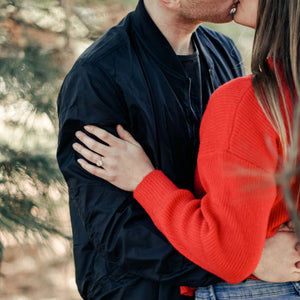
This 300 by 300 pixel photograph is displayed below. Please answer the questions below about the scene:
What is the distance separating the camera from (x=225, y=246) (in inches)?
36.5

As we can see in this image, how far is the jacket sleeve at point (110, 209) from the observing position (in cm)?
108

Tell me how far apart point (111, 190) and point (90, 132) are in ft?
0.51

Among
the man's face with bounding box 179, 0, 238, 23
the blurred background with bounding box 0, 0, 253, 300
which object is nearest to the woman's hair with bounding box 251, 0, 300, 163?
the man's face with bounding box 179, 0, 238, 23

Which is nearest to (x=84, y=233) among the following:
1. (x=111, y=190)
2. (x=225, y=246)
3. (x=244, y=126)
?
(x=111, y=190)

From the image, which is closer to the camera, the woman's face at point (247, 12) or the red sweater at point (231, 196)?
the red sweater at point (231, 196)

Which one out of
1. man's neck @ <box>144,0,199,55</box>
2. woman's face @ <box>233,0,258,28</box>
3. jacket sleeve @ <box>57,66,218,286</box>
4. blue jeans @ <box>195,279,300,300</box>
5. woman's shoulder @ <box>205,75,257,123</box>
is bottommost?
blue jeans @ <box>195,279,300,300</box>

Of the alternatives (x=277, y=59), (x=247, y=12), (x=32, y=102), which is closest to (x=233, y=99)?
(x=277, y=59)

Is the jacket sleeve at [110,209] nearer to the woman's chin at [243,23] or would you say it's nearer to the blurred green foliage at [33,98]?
the woman's chin at [243,23]

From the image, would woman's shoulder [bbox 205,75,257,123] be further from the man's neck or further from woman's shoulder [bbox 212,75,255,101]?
the man's neck

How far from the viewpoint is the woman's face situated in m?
1.06

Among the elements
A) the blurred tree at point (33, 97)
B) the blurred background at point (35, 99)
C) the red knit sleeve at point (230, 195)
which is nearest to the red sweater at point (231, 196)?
the red knit sleeve at point (230, 195)

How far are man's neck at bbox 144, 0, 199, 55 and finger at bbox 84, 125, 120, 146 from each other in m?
0.37

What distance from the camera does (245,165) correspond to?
89 cm

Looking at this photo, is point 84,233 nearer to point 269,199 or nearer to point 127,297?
point 127,297
